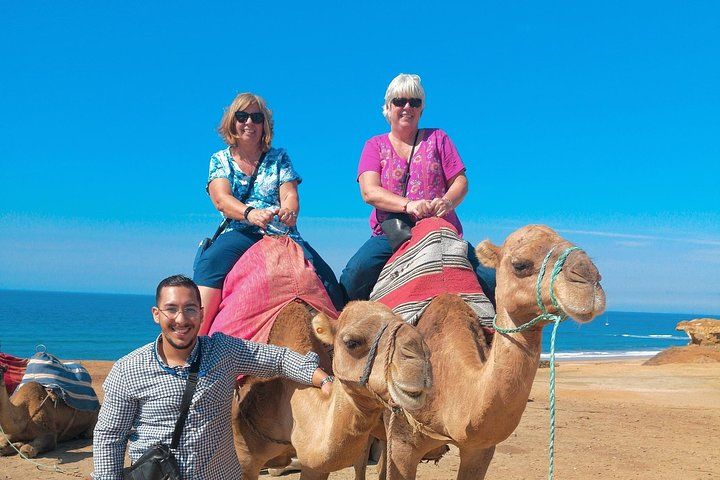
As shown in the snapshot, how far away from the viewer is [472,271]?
507cm

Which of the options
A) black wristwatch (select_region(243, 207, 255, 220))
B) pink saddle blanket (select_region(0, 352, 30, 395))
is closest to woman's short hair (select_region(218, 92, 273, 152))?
black wristwatch (select_region(243, 207, 255, 220))

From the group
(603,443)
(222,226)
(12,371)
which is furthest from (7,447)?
(603,443)

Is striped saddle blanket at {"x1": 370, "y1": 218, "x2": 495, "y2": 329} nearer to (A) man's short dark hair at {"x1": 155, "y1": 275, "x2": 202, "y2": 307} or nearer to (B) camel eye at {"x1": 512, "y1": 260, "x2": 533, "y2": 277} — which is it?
(B) camel eye at {"x1": 512, "y1": 260, "x2": 533, "y2": 277}

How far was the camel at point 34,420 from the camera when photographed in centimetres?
822

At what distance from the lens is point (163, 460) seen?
11.6 feet

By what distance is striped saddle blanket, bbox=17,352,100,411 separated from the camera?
8883 mm

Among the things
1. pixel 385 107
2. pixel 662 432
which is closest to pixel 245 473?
pixel 385 107

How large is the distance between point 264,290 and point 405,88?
6.58 ft

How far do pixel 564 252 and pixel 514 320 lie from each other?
514 mm

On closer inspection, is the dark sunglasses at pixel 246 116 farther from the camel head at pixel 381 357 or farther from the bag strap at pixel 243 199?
the camel head at pixel 381 357

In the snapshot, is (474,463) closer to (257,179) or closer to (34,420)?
(257,179)

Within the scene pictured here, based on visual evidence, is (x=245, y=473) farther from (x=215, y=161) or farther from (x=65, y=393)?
(x=65, y=393)

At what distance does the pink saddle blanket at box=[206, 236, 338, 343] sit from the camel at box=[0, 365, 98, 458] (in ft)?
15.0

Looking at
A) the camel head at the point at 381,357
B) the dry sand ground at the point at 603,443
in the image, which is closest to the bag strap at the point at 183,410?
the camel head at the point at 381,357
